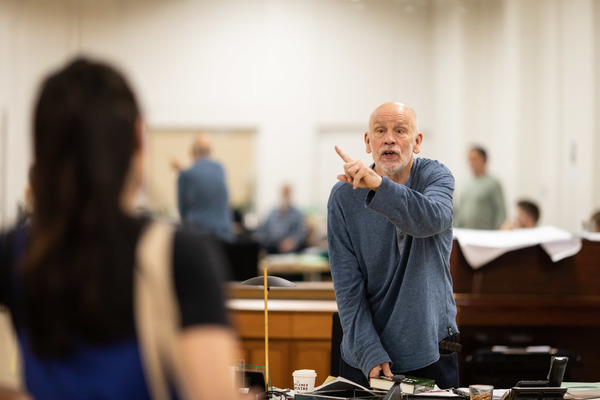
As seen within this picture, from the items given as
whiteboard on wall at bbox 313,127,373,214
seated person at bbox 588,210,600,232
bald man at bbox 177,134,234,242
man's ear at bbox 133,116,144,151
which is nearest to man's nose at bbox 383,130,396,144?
man's ear at bbox 133,116,144,151

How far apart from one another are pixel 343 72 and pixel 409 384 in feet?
30.6

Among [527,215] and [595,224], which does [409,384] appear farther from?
[527,215]

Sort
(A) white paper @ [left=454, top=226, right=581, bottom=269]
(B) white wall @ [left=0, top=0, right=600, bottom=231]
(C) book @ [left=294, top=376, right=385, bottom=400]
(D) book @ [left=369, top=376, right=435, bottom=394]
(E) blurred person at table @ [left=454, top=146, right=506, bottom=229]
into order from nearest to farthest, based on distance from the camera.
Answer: (C) book @ [left=294, top=376, right=385, bottom=400]
(D) book @ [left=369, top=376, right=435, bottom=394]
(A) white paper @ [left=454, top=226, right=581, bottom=269]
(E) blurred person at table @ [left=454, top=146, right=506, bottom=229]
(B) white wall @ [left=0, top=0, right=600, bottom=231]

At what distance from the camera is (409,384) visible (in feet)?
7.32

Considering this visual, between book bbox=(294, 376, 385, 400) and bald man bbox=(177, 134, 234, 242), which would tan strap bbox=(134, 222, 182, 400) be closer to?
book bbox=(294, 376, 385, 400)

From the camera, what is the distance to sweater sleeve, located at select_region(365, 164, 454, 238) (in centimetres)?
216

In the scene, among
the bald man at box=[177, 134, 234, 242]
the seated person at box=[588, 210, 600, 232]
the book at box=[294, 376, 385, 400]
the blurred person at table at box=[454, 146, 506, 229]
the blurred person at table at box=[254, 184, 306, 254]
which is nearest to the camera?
the book at box=[294, 376, 385, 400]

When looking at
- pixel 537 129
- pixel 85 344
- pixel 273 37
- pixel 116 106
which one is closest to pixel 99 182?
pixel 116 106

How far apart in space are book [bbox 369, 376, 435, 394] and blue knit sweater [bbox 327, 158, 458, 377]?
0.07 meters

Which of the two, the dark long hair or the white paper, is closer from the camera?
the dark long hair

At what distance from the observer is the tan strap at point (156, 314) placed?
1063 millimetres

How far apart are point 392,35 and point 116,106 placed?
402 inches

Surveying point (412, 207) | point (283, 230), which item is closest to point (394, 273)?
point (412, 207)

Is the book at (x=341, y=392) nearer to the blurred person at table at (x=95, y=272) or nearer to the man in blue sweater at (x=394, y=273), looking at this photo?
the man in blue sweater at (x=394, y=273)
